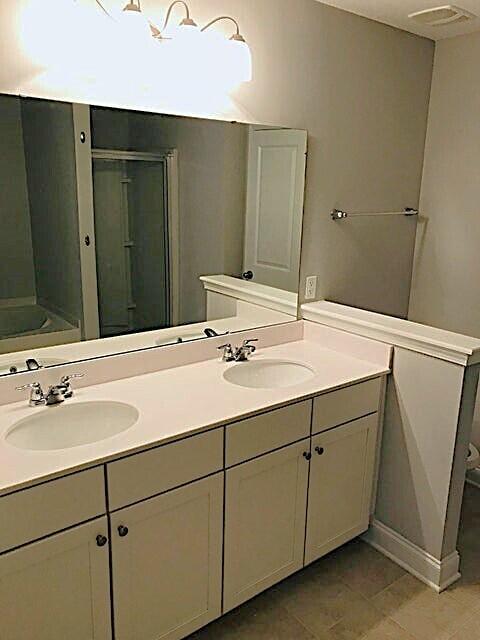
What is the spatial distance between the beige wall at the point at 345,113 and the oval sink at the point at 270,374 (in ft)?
1.63

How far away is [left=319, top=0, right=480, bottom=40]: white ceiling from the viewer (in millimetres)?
2264

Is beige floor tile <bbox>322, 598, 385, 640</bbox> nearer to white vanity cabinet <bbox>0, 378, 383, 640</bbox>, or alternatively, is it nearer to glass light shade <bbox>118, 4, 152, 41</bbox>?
white vanity cabinet <bbox>0, 378, 383, 640</bbox>

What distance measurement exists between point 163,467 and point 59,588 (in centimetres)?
40

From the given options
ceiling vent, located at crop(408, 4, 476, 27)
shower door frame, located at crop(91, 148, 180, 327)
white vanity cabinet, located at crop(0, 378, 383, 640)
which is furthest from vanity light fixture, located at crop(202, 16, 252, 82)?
white vanity cabinet, located at crop(0, 378, 383, 640)

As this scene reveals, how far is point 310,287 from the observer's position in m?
2.58

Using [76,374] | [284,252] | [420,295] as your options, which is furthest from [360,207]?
[76,374]

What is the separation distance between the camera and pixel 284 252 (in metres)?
2.46

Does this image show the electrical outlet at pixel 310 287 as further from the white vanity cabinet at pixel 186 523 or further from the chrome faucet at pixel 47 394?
the chrome faucet at pixel 47 394

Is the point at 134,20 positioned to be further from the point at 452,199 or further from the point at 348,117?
the point at 452,199

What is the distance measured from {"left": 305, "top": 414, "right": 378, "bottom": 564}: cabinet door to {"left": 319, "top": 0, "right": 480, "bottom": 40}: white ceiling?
68.4 inches

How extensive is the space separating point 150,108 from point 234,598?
1738 mm

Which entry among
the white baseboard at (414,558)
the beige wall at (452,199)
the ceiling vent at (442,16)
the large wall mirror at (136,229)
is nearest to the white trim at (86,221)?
the large wall mirror at (136,229)

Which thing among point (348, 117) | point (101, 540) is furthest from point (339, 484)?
point (348, 117)

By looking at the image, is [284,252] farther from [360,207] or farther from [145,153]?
[145,153]
